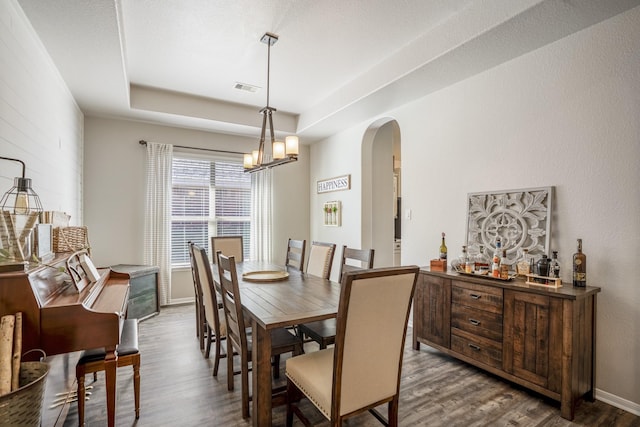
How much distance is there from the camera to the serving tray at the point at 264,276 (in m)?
2.72

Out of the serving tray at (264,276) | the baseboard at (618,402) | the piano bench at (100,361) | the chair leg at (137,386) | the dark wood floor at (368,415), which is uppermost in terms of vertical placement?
the serving tray at (264,276)

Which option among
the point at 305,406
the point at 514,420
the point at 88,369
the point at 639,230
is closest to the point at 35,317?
the point at 88,369

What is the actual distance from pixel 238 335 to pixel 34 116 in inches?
85.8

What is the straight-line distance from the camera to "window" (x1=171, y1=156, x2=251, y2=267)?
4754 millimetres

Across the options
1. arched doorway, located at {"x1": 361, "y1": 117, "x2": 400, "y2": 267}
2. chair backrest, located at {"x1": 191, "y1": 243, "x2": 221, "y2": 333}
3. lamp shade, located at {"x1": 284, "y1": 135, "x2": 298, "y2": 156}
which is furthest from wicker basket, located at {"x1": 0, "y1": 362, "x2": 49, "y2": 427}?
arched doorway, located at {"x1": 361, "y1": 117, "x2": 400, "y2": 267}

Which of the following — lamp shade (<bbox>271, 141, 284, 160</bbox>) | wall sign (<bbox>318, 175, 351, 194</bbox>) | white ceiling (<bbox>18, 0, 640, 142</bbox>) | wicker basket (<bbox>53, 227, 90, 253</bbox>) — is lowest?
wicker basket (<bbox>53, 227, 90, 253</bbox>)

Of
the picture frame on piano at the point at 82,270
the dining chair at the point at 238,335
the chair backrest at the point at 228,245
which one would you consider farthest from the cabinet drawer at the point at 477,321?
the picture frame on piano at the point at 82,270

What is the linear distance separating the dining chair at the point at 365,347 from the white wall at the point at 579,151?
1628mm

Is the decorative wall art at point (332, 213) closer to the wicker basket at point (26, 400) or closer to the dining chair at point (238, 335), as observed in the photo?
the dining chair at point (238, 335)

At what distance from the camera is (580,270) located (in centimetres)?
220

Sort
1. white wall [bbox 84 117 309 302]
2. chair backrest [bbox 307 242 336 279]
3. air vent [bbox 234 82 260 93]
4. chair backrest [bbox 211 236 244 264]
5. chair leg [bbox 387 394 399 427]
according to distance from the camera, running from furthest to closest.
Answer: white wall [bbox 84 117 309 302] < chair backrest [bbox 211 236 244 264] < air vent [bbox 234 82 260 93] < chair backrest [bbox 307 242 336 279] < chair leg [bbox 387 394 399 427]

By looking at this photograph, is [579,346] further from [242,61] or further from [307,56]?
[242,61]

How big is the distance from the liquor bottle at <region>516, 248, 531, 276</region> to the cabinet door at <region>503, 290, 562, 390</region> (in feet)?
0.97

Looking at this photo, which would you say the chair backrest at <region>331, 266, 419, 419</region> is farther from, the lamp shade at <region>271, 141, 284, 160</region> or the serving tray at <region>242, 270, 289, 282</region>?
the lamp shade at <region>271, 141, 284, 160</region>
